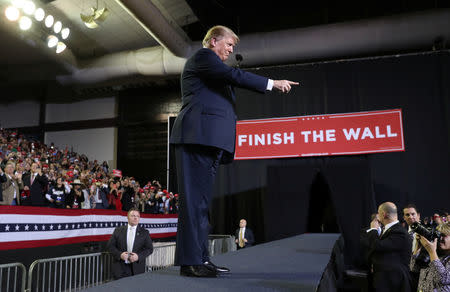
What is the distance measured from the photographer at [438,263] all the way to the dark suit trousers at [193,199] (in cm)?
202

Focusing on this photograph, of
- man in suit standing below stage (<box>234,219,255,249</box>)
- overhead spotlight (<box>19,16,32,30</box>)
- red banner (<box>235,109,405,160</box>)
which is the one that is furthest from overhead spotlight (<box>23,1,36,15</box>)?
man in suit standing below stage (<box>234,219,255,249</box>)

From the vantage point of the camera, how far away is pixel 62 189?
6988 mm

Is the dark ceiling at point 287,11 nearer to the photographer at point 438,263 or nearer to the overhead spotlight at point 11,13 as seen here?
the overhead spotlight at point 11,13

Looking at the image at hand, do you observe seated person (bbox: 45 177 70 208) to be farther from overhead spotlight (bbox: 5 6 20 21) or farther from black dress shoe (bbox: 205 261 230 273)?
black dress shoe (bbox: 205 261 230 273)

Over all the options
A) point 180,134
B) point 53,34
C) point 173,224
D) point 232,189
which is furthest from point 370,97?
point 180,134

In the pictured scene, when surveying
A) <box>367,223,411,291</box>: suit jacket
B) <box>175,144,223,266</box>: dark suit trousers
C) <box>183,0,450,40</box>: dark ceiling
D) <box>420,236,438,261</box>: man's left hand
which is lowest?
<box>367,223,411,291</box>: suit jacket

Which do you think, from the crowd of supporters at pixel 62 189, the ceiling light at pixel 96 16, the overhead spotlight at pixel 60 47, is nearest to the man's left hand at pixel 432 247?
the crowd of supporters at pixel 62 189

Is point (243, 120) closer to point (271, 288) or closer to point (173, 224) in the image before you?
point (173, 224)

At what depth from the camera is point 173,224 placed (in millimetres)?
9656

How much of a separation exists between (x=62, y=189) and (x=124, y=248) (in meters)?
2.80

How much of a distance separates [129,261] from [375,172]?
6850 mm

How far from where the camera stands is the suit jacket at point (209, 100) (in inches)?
67.7

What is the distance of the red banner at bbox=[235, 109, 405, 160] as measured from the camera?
29.7 ft

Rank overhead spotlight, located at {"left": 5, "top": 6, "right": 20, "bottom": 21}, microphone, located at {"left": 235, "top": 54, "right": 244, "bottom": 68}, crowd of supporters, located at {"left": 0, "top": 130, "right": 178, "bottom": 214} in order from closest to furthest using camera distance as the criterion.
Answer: crowd of supporters, located at {"left": 0, "top": 130, "right": 178, "bottom": 214} < overhead spotlight, located at {"left": 5, "top": 6, "right": 20, "bottom": 21} < microphone, located at {"left": 235, "top": 54, "right": 244, "bottom": 68}
